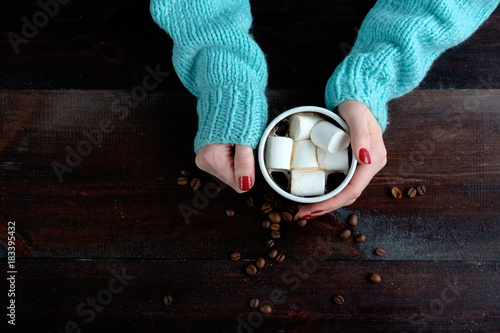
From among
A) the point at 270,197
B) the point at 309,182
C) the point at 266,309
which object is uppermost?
the point at 309,182

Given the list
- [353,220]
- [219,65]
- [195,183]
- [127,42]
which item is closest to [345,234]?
[353,220]

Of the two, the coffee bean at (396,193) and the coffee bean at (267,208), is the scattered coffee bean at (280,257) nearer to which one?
the coffee bean at (267,208)

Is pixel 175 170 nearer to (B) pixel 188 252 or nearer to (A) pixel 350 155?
(B) pixel 188 252

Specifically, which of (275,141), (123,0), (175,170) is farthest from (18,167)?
(275,141)

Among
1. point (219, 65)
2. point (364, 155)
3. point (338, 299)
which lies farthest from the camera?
point (338, 299)
